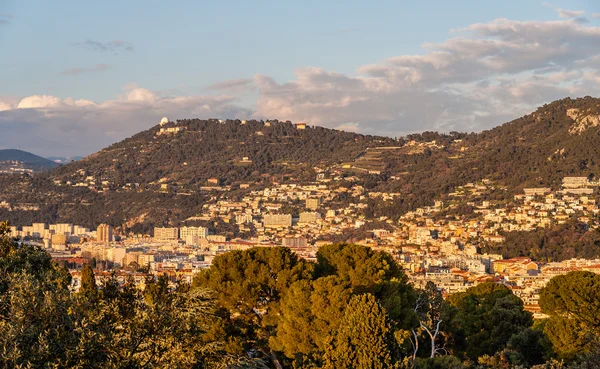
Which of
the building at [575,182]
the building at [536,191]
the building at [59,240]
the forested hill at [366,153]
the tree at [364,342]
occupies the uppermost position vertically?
the forested hill at [366,153]

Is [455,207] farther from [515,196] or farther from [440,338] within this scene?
[440,338]

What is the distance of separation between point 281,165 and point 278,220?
3137 cm

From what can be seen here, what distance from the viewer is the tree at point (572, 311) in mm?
19188

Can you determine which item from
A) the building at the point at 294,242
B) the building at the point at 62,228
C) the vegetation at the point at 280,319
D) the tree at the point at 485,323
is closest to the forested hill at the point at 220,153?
the building at the point at 62,228

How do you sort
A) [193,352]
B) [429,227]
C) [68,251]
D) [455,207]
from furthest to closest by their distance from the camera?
[455,207] < [429,227] < [68,251] < [193,352]

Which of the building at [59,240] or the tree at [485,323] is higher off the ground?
the tree at [485,323]

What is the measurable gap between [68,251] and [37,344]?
7841 cm

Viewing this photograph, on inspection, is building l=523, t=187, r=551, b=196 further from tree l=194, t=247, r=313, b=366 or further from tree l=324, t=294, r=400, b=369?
tree l=324, t=294, r=400, b=369

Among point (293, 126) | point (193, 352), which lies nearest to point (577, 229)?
point (193, 352)

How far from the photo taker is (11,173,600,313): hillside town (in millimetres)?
64750

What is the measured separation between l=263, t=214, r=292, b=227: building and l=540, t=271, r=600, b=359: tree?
83658mm

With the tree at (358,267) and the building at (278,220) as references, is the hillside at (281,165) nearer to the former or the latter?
the building at (278,220)

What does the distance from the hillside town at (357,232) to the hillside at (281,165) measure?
9.64 feet

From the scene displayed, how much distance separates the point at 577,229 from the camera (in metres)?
77.9
